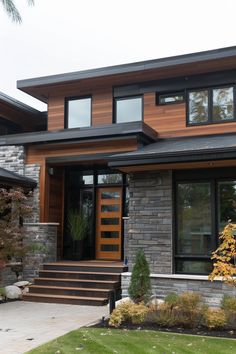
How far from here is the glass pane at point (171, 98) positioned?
42.3ft

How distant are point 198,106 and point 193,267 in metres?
4.74

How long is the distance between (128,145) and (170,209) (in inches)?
100

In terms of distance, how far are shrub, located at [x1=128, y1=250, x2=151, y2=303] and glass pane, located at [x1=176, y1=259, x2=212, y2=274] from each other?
135cm

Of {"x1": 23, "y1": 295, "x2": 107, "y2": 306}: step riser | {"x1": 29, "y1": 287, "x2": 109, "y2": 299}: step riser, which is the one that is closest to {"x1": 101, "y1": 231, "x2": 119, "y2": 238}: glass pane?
{"x1": 29, "y1": 287, "x2": 109, "y2": 299}: step riser

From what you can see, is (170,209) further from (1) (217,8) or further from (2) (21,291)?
(1) (217,8)

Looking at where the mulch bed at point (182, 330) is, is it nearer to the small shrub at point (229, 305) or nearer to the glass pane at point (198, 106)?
the small shrub at point (229, 305)

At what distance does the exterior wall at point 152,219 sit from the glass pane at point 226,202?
1.12m

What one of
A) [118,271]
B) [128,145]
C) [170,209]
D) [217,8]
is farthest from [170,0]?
[118,271]

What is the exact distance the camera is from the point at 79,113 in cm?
1434

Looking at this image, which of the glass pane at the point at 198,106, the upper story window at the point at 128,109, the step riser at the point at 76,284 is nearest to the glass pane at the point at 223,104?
the glass pane at the point at 198,106

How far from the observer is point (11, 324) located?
816cm

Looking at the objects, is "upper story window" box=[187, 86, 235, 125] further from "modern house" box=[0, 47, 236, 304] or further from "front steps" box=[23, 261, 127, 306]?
"front steps" box=[23, 261, 127, 306]

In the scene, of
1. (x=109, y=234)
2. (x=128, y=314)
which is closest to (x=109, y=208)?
(x=109, y=234)

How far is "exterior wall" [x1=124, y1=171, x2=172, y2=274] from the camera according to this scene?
10.3 m
